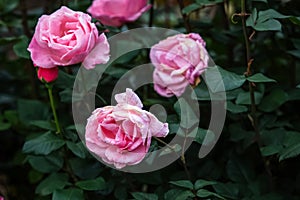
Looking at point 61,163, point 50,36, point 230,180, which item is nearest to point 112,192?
point 61,163

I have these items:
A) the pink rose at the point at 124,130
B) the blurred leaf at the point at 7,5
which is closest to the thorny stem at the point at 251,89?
the pink rose at the point at 124,130

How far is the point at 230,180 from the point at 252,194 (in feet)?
0.35

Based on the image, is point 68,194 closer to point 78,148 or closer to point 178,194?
point 78,148

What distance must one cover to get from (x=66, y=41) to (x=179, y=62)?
8.2 inches

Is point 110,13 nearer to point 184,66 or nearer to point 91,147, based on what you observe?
point 184,66

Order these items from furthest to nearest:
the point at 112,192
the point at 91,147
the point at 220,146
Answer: the point at 220,146, the point at 112,192, the point at 91,147

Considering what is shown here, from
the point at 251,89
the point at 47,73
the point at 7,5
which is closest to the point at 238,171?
the point at 251,89

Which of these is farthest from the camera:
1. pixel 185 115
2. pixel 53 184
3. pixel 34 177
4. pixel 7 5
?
pixel 7 5

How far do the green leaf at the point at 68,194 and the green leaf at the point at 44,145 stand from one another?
72mm

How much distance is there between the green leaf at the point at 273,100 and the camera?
1037 millimetres

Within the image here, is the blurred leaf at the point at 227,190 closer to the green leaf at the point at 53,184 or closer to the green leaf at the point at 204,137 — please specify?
the green leaf at the point at 204,137

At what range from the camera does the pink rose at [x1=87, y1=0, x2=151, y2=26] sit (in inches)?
43.5

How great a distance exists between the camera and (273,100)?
3.44 feet

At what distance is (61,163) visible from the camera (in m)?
1.06
